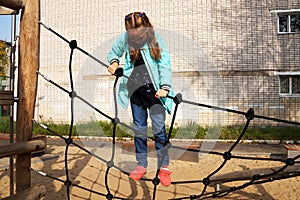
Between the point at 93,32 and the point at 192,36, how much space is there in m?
2.98

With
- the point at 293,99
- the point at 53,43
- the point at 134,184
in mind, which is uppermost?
the point at 53,43

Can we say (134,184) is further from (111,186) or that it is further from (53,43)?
(53,43)

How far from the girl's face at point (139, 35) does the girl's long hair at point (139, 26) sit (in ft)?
0.06

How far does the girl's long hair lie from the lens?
6.33 ft

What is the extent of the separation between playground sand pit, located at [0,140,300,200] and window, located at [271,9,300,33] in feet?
14.6

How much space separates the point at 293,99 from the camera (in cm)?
781

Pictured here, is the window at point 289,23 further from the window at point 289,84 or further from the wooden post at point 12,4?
the wooden post at point 12,4

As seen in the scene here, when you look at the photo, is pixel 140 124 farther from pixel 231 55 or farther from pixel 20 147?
pixel 231 55

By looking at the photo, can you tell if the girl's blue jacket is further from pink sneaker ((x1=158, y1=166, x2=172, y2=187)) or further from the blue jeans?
pink sneaker ((x1=158, y1=166, x2=172, y2=187))

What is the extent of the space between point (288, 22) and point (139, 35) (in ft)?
24.4

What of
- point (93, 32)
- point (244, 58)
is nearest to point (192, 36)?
point (244, 58)

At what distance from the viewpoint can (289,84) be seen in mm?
7992

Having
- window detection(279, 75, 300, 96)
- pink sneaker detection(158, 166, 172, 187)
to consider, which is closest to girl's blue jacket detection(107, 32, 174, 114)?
pink sneaker detection(158, 166, 172, 187)

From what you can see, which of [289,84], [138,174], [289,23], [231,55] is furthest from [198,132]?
[138,174]
